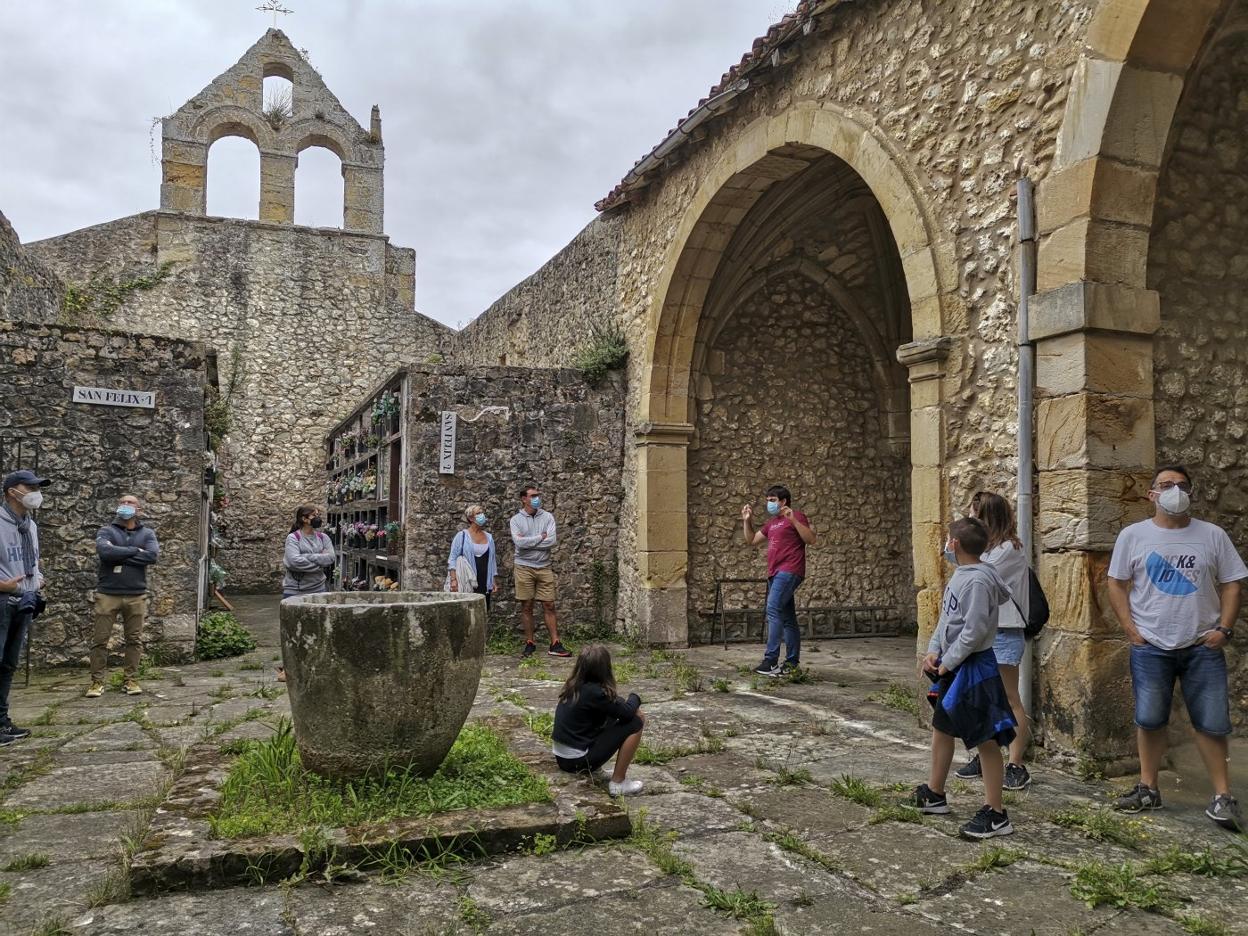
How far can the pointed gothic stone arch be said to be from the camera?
17.6ft

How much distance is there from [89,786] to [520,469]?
5617 mm

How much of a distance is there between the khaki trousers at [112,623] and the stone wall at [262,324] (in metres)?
9.55

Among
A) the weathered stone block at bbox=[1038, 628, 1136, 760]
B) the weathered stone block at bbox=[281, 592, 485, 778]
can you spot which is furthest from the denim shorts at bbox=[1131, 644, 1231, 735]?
the weathered stone block at bbox=[281, 592, 485, 778]

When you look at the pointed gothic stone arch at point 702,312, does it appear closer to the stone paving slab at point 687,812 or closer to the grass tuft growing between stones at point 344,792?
the stone paving slab at point 687,812

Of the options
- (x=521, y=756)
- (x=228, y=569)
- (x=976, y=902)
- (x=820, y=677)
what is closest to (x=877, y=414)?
(x=820, y=677)

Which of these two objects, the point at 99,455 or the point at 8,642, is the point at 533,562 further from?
the point at 8,642

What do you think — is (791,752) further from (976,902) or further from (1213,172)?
(1213,172)

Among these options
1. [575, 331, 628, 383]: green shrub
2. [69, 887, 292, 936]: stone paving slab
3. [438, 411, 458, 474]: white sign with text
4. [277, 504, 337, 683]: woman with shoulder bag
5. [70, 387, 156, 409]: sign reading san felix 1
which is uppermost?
[575, 331, 628, 383]: green shrub

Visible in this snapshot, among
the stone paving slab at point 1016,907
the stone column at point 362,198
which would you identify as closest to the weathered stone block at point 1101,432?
the stone paving slab at point 1016,907

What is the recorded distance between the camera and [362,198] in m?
17.5

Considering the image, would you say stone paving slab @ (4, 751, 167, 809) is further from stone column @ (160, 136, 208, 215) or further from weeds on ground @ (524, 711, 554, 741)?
stone column @ (160, 136, 208, 215)

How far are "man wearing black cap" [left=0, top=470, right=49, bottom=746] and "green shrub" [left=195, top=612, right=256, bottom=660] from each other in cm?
294

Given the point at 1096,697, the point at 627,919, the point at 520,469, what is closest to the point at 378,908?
the point at 627,919

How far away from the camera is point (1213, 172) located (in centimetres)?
512
